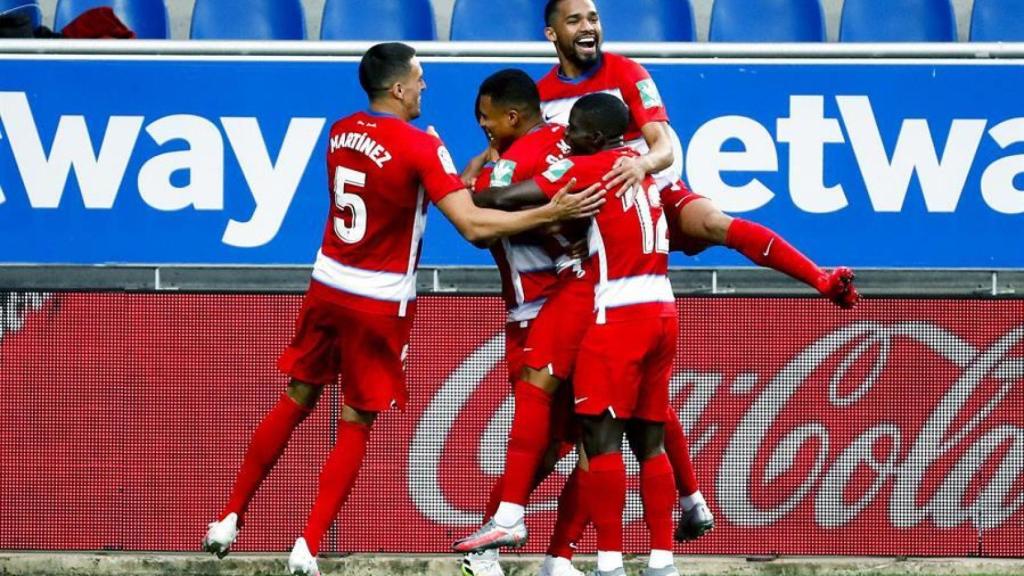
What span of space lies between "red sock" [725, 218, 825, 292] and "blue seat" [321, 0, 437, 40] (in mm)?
4312

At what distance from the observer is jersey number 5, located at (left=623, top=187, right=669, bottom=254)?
6.12 metres

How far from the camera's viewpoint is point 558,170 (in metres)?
6.14

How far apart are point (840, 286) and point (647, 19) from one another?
177 inches

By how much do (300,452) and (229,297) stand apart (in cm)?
70

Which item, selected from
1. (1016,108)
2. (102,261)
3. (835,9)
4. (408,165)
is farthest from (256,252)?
(835,9)

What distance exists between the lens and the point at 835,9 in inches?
449

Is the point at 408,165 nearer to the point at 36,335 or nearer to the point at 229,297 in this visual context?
the point at 229,297

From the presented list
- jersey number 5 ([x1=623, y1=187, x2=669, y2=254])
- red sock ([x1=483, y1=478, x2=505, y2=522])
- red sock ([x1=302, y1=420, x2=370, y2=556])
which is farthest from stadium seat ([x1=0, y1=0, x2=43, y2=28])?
jersey number 5 ([x1=623, y1=187, x2=669, y2=254])

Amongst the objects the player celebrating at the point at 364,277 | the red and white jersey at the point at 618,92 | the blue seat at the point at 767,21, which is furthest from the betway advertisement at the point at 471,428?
the blue seat at the point at 767,21

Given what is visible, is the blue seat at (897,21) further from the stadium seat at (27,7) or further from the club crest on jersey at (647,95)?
the stadium seat at (27,7)

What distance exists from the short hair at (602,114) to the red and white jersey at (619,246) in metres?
0.09

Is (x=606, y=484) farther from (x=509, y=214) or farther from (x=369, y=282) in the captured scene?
(x=369, y=282)

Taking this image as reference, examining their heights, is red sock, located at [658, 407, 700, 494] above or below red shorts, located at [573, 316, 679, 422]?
below

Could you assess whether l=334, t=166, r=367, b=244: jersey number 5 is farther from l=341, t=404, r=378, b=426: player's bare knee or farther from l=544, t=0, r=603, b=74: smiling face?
l=544, t=0, r=603, b=74: smiling face
